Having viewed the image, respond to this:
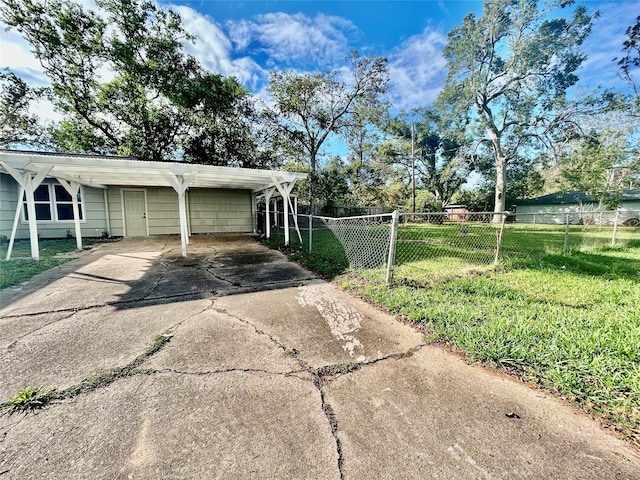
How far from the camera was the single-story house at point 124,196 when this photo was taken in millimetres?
6020

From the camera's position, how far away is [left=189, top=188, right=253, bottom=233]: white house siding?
11609 millimetres

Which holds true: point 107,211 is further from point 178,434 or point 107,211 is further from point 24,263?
point 178,434

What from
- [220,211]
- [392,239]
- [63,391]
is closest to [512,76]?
[220,211]

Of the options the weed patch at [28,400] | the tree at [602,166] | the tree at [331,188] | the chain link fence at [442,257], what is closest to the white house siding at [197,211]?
the tree at [331,188]

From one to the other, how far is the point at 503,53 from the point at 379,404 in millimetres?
27505

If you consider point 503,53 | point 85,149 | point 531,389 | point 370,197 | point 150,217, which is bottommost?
point 531,389

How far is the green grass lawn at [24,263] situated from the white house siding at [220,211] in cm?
444

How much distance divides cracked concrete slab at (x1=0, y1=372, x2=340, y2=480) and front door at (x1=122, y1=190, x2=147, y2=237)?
11.0m

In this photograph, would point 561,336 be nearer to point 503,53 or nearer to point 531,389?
point 531,389

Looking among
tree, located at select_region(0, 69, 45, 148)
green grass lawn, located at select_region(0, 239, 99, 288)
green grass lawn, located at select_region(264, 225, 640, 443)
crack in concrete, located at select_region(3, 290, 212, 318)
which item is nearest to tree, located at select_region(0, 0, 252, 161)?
tree, located at select_region(0, 69, 45, 148)

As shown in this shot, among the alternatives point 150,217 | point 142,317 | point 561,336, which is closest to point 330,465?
point 561,336

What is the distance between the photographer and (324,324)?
300 cm

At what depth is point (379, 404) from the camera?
5.77 feet

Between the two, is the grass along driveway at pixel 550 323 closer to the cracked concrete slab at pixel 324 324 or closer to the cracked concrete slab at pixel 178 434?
the cracked concrete slab at pixel 324 324
